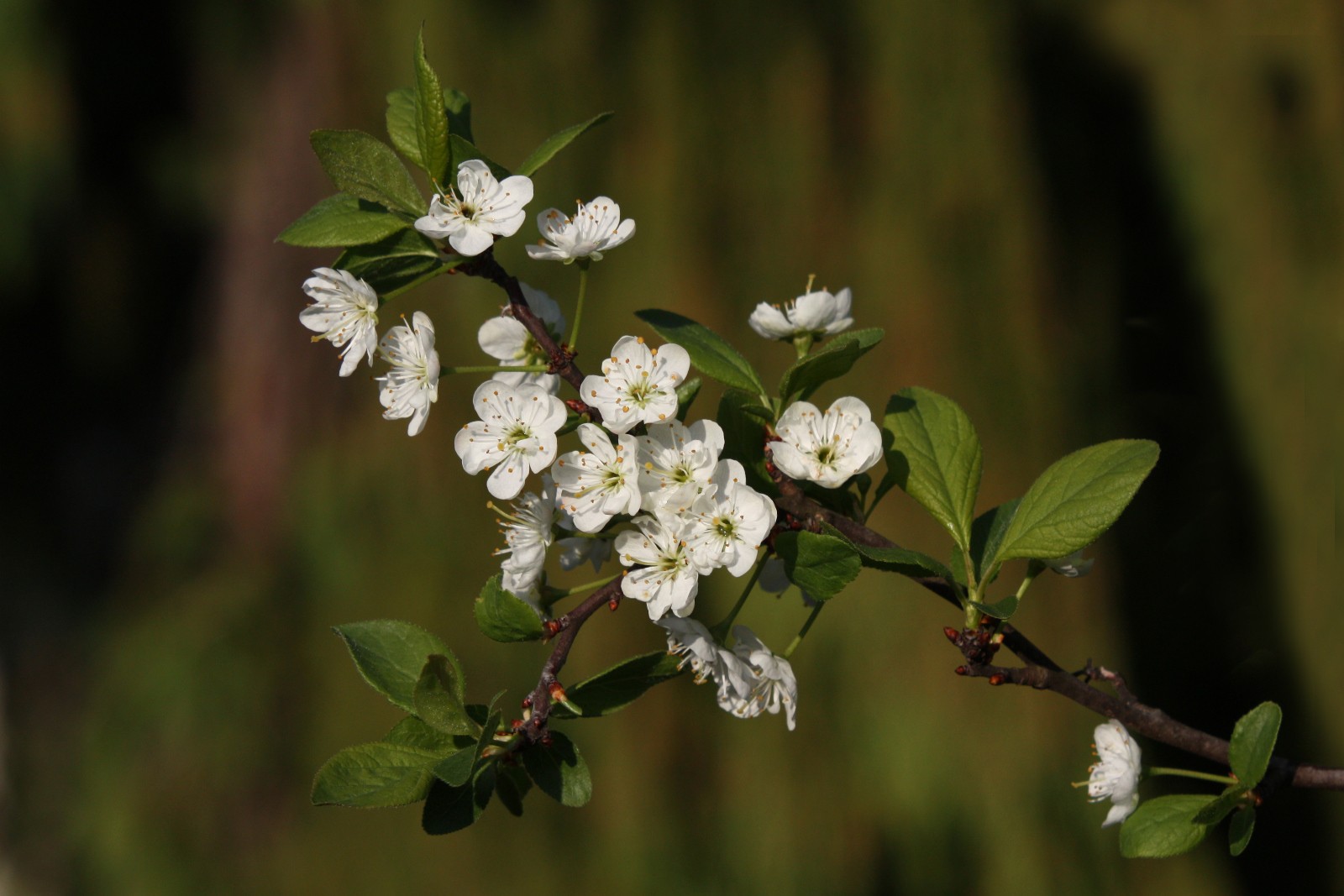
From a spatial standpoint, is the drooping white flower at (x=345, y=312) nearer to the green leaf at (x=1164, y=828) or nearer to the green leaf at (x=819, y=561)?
the green leaf at (x=819, y=561)

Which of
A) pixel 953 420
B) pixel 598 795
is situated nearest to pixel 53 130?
pixel 598 795

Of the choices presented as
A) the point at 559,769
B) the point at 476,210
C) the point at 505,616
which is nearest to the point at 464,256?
the point at 476,210

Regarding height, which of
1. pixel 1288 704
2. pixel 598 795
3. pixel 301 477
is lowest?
pixel 598 795

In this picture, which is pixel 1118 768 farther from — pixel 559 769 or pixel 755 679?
pixel 559 769

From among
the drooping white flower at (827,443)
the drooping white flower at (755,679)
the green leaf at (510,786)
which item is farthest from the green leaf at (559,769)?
the drooping white flower at (827,443)

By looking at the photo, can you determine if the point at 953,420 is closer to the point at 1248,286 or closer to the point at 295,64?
the point at 1248,286

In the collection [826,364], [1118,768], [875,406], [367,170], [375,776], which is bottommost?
[875,406]
